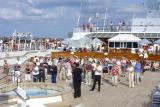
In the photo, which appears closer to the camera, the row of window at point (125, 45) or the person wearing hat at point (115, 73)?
the person wearing hat at point (115, 73)

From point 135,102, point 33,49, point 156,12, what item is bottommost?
point 135,102

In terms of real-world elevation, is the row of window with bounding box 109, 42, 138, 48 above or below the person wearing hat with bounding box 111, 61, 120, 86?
above

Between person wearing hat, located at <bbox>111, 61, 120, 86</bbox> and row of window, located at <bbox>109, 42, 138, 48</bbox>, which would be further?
row of window, located at <bbox>109, 42, 138, 48</bbox>

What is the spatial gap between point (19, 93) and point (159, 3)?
1988 inches

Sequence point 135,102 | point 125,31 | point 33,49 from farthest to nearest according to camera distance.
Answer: point 125,31 → point 33,49 → point 135,102

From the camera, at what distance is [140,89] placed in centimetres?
2352

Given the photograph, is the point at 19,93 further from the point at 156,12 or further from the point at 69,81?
the point at 156,12

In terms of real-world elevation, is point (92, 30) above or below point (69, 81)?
above

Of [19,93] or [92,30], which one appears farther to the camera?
[92,30]

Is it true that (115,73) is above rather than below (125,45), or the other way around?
below

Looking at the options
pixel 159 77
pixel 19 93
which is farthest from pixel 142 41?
pixel 19 93

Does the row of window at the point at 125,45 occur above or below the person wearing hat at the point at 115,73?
above

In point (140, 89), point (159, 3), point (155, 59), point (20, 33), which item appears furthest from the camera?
point (159, 3)

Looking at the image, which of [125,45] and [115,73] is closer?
[115,73]
